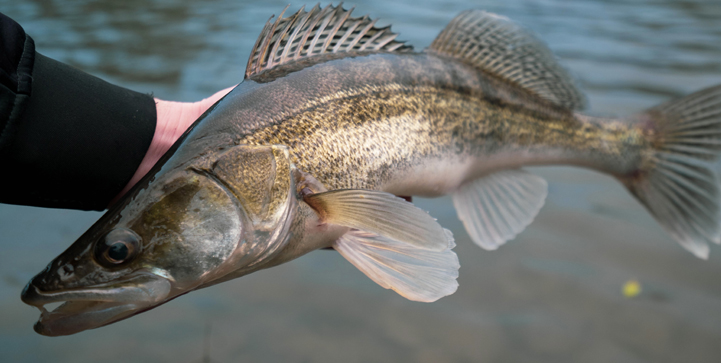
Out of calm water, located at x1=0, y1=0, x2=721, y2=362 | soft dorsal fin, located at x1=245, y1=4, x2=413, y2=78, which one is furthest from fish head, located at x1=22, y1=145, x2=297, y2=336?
calm water, located at x1=0, y1=0, x2=721, y2=362

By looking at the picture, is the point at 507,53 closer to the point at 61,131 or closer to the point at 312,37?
the point at 312,37

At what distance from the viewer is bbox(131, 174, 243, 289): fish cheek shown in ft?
3.98

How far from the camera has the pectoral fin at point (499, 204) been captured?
2146mm

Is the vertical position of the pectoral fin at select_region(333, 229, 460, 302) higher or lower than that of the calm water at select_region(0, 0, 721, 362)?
higher

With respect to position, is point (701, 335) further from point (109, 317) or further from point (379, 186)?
point (109, 317)

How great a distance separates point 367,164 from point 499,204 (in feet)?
2.76

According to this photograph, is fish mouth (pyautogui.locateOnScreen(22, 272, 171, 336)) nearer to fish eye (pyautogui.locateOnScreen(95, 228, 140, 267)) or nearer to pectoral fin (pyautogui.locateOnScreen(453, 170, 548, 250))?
fish eye (pyautogui.locateOnScreen(95, 228, 140, 267))

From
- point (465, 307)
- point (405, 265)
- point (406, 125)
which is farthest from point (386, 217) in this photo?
point (465, 307)

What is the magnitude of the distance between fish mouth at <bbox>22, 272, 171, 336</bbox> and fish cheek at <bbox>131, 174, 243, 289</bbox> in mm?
53

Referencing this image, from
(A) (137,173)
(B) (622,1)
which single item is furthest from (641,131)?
(B) (622,1)

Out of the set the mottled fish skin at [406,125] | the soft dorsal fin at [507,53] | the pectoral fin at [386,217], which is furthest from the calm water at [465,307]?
the soft dorsal fin at [507,53]

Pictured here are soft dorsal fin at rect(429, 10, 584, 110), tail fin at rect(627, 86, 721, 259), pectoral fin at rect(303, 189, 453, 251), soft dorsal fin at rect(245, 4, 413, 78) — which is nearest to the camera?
pectoral fin at rect(303, 189, 453, 251)

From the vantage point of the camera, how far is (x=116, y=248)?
1.18m

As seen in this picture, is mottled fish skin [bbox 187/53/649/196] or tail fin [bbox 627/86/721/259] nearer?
mottled fish skin [bbox 187/53/649/196]
